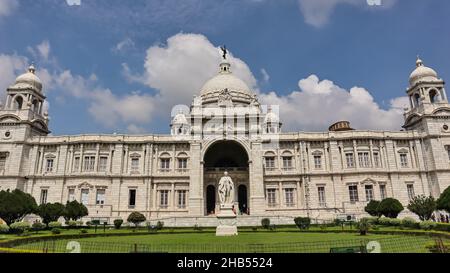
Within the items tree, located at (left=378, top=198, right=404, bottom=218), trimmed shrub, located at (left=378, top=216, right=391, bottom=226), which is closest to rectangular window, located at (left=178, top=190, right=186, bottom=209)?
tree, located at (left=378, top=198, right=404, bottom=218)

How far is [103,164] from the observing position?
142ft

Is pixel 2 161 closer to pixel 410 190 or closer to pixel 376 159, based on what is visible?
pixel 376 159

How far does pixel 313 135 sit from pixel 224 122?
12.5 m

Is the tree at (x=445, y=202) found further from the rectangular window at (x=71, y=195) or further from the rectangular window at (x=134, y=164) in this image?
the rectangular window at (x=71, y=195)

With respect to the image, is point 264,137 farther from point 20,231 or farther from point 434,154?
point 20,231

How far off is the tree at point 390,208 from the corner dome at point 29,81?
153 feet

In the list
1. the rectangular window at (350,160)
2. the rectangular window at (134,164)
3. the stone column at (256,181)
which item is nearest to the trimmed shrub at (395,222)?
the stone column at (256,181)

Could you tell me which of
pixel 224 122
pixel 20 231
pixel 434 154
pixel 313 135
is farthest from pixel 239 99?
pixel 20 231

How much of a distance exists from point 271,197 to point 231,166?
7.25 meters

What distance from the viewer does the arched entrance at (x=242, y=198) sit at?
42.8m

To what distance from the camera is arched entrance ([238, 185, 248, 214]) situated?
140 feet

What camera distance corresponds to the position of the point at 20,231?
23.1m
